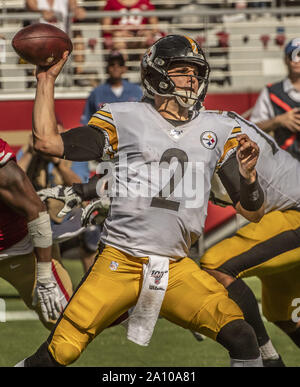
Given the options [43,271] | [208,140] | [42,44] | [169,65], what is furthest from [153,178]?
[43,271]

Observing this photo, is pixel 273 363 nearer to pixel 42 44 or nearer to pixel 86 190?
pixel 86 190

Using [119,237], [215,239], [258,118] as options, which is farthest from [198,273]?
[215,239]

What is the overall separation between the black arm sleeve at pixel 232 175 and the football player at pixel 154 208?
0.03 metres

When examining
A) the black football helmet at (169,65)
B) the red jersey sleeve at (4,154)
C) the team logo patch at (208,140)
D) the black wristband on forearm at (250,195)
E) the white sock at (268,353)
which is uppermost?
the black football helmet at (169,65)

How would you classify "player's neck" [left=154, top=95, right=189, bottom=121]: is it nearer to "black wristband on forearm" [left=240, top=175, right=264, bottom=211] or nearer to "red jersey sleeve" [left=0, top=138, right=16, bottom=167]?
"black wristband on forearm" [left=240, top=175, right=264, bottom=211]

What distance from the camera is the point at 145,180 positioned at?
3.34m

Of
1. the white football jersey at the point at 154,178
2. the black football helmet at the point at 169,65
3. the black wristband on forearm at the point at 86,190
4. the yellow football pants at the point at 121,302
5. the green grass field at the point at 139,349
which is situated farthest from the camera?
the green grass field at the point at 139,349

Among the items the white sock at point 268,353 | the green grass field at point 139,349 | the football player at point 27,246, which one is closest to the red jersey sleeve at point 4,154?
the football player at point 27,246

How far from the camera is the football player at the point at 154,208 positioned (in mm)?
3217

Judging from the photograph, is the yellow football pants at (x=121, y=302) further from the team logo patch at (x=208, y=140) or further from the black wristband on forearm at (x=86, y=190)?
the black wristband on forearm at (x=86, y=190)

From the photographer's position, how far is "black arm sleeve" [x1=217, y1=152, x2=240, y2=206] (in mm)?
3486

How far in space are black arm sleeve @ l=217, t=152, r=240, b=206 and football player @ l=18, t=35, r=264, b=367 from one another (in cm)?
3

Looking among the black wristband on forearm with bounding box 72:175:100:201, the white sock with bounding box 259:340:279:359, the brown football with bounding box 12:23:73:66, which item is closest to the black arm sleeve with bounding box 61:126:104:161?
the brown football with bounding box 12:23:73:66
